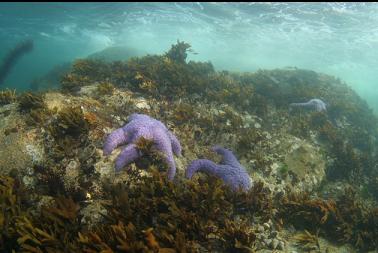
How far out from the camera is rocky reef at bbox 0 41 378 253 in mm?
4488

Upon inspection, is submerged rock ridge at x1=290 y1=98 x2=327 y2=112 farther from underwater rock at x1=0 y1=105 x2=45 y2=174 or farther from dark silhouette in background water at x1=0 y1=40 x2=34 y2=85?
dark silhouette in background water at x1=0 y1=40 x2=34 y2=85

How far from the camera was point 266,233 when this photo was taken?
5.26 metres

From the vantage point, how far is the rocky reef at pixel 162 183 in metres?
4.49

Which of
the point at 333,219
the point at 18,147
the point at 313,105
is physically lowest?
the point at 313,105

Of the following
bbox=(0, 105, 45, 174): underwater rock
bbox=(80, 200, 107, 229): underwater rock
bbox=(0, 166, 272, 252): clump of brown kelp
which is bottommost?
bbox=(80, 200, 107, 229): underwater rock

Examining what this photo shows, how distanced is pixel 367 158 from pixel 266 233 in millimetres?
7082

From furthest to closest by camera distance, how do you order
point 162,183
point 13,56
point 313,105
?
1. point 13,56
2. point 313,105
3. point 162,183

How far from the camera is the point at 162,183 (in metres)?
5.27

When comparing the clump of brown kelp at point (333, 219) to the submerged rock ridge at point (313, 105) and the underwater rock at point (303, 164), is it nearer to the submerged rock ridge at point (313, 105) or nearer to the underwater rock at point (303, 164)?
the underwater rock at point (303, 164)

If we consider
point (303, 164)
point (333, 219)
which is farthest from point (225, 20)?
point (333, 219)

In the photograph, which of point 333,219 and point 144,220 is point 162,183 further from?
point 333,219

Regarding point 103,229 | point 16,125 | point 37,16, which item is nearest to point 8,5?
point 37,16

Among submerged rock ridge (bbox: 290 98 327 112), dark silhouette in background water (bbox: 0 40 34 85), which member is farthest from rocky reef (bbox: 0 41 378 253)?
dark silhouette in background water (bbox: 0 40 34 85)

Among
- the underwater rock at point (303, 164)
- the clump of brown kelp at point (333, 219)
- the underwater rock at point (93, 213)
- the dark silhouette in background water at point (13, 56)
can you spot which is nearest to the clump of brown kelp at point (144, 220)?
the underwater rock at point (93, 213)
